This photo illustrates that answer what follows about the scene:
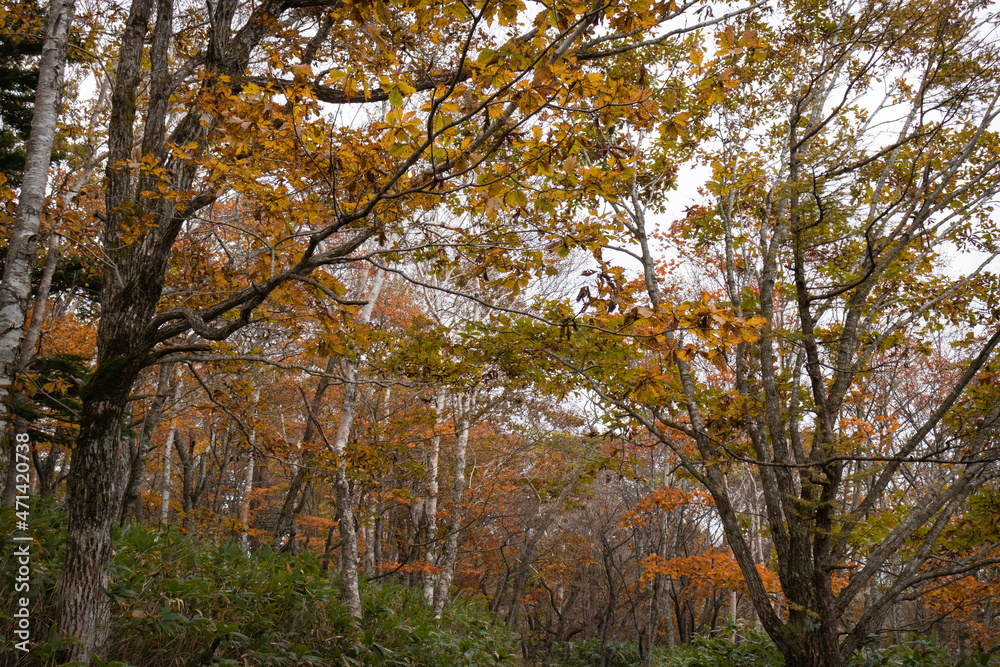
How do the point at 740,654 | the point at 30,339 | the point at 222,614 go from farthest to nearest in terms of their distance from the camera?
1. the point at 740,654
2. the point at 30,339
3. the point at 222,614

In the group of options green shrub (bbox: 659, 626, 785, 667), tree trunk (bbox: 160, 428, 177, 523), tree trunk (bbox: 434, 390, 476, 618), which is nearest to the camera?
green shrub (bbox: 659, 626, 785, 667)

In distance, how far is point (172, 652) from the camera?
4.14m

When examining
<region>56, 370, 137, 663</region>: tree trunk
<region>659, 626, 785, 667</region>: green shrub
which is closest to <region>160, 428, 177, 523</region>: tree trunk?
<region>56, 370, 137, 663</region>: tree trunk

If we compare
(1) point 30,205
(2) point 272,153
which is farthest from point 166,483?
(2) point 272,153

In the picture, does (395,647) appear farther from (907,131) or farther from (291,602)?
(907,131)

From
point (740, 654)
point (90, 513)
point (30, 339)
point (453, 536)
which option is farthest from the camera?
point (453, 536)

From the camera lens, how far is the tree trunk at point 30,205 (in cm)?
317

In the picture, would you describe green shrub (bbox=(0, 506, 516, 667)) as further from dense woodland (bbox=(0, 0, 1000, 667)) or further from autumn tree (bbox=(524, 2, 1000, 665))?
autumn tree (bbox=(524, 2, 1000, 665))

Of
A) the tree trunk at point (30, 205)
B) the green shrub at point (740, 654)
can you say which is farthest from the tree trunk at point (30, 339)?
the green shrub at point (740, 654)

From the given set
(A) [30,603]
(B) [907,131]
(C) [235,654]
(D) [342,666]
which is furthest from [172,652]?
(B) [907,131]

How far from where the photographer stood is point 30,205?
3.42 metres

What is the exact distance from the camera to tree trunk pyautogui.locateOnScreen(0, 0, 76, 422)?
3.17m

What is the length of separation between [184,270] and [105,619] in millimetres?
3033

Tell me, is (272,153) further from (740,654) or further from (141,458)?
(740,654)
